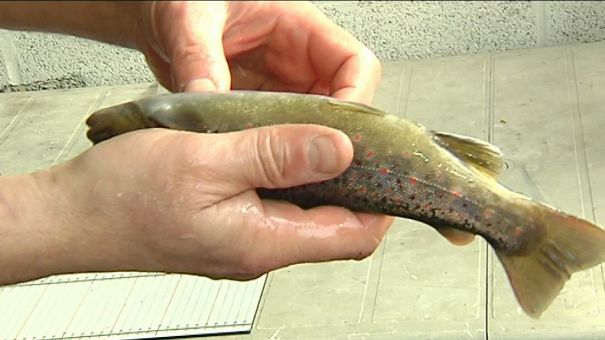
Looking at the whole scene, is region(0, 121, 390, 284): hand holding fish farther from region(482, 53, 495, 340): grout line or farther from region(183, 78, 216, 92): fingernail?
region(482, 53, 495, 340): grout line

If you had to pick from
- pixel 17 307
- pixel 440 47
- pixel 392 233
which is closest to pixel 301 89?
pixel 392 233

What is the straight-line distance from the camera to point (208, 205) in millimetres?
974

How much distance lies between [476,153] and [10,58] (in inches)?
89.4

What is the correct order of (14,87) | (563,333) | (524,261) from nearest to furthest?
1. (524,261)
2. (563,333)
3. (14,87)

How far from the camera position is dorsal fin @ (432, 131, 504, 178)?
1.00 meters

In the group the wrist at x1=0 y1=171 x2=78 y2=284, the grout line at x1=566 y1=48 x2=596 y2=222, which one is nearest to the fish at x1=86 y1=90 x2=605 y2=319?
the wrist at x1=0 y1=171 x2=78 y2=284

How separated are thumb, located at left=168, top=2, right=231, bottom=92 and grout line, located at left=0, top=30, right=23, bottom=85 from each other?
2.03m

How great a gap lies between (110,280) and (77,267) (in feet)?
3.23

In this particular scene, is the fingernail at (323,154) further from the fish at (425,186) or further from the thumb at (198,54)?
the thumb at (198,54)

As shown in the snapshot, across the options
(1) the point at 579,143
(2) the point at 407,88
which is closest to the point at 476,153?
(1) the point at 579,143

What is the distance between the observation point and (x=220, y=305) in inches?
73.9

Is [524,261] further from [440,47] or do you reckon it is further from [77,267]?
[440,47]

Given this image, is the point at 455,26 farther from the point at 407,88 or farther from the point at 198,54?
the point at 198,54

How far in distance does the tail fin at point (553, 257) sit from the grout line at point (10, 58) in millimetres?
2284
